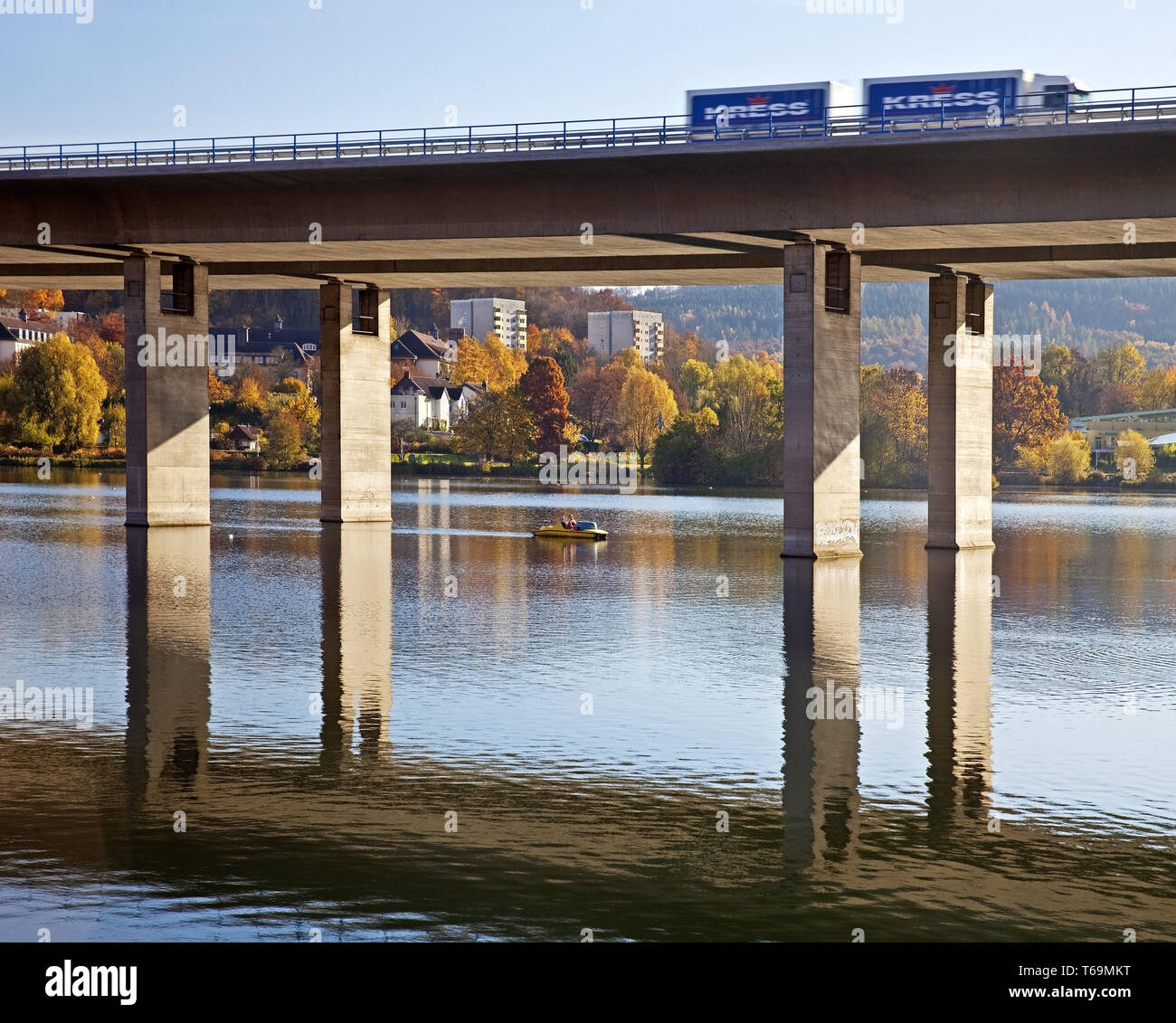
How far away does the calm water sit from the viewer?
36.5 feet

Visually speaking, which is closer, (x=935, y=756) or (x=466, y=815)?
(x=466, y=815)

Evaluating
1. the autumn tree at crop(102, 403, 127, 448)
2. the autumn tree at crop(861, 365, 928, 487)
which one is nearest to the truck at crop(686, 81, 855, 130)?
the autumn tree at crop(861, 365, 928, 487)

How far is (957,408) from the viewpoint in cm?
5197

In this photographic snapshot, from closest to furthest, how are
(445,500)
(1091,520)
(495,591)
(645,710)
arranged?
1. (645,710)
2. (495,591)
3. (1091,520)
4. (445,500)

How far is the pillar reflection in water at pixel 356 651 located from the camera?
56.3ft

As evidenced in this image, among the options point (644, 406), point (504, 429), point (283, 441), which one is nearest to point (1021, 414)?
point (644, 406)

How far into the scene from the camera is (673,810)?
1380 centimetres

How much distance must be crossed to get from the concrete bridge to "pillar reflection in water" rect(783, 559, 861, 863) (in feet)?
40.4

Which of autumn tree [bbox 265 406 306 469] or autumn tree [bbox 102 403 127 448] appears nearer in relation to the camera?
autumn tree [bbox 102 403 127 448]

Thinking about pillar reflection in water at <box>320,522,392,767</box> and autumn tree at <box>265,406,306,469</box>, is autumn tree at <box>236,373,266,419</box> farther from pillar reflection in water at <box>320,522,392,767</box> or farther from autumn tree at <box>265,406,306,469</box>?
pillar reflection in water at <box>320,522,392,767</box>
